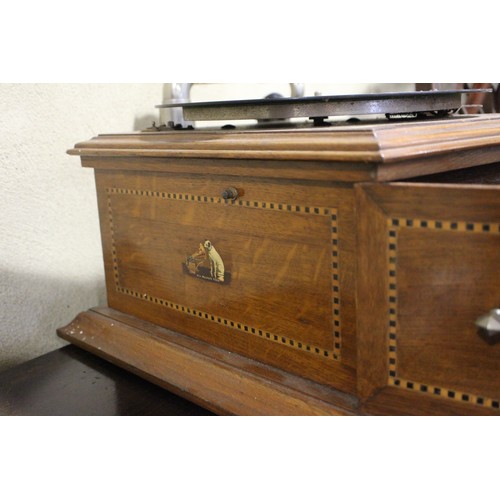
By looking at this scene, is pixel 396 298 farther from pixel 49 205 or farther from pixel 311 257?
pixel 49 205

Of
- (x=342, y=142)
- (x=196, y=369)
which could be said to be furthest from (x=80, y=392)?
(x=342, y=142)

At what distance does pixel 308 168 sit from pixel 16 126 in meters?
0.65

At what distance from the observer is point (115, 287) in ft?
3.70

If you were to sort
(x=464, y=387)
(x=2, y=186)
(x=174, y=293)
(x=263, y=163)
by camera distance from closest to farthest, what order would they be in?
(x=464, y=387) → (x=263, y=163) → (x=174, y=293) → (x=2, y=186)

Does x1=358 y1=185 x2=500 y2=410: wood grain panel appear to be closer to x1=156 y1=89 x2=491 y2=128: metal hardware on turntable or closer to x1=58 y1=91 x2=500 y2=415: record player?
x1=58 y1=91 x2=500 y2=415: record player

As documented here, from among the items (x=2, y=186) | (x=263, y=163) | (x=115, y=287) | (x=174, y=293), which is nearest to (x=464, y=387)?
(x=263, y=163)

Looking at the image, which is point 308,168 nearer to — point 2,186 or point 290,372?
point 290,372

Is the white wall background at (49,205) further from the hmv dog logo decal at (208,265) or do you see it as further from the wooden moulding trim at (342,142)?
the hmv dog logo decal at (208,265)

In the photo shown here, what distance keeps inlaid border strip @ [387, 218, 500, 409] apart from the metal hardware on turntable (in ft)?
0.89

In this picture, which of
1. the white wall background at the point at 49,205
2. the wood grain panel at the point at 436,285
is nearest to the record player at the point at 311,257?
the wood grain panel at the point at 436,285

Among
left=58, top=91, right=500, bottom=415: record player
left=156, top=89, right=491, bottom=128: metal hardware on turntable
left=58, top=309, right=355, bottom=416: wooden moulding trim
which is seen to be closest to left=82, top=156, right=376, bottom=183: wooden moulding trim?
left=58, top=91, right=500, bottom=415: record player

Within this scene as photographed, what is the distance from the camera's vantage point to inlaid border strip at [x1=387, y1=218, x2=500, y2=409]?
2.02 ft

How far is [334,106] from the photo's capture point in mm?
866

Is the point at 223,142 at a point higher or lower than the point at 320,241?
higher
